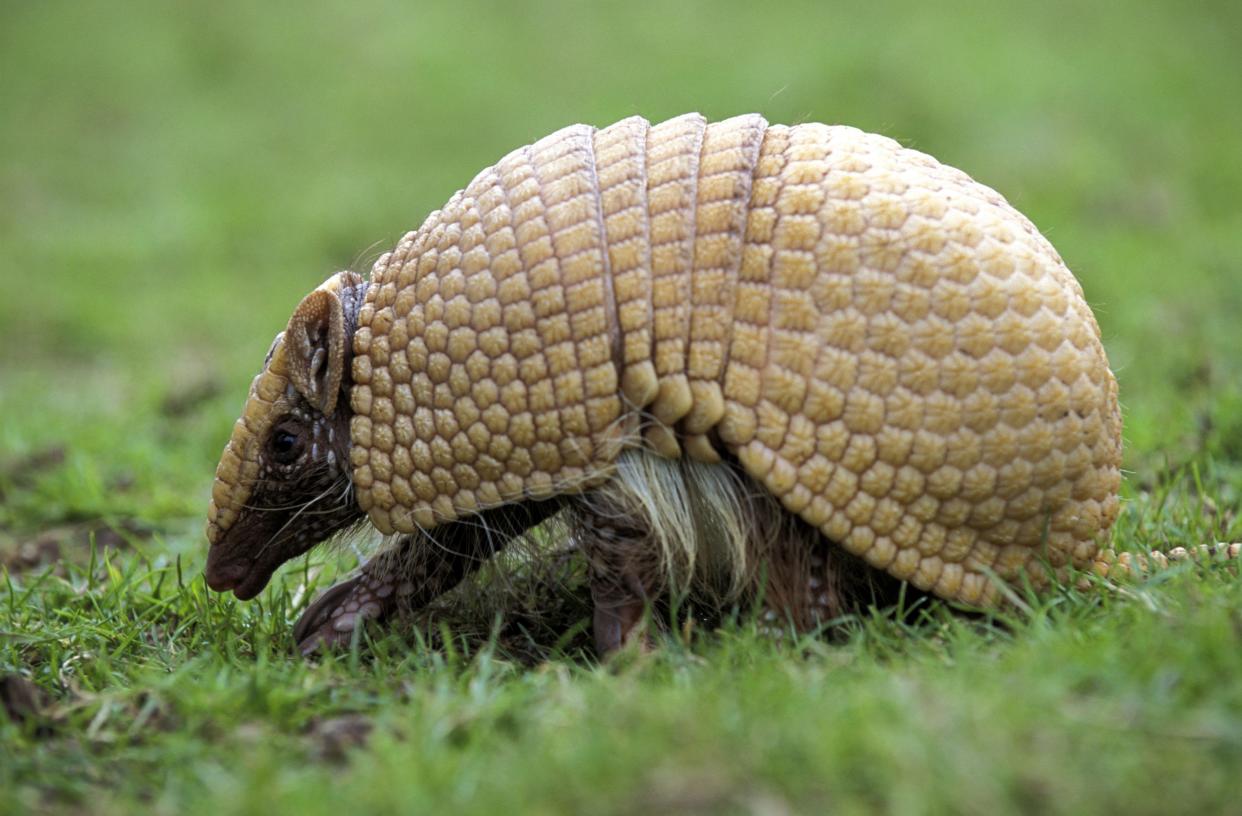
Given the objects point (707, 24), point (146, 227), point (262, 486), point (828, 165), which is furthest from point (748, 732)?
point (707, 24)

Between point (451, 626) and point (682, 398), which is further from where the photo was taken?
point (451, 626)

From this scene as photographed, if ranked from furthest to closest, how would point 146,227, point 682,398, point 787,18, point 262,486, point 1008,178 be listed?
point 787,18, point 146,227, point 1008,178, point 262,486, point 682,398

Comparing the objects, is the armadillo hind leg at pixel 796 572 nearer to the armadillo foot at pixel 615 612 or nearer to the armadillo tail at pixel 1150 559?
the armadillo foot at pixel 615 612

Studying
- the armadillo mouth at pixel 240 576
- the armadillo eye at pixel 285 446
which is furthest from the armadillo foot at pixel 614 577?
the armadillo mouth at pixel 240 576

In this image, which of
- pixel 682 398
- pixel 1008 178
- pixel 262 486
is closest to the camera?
pixel 682 398

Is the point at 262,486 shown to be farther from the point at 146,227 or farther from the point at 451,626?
the point at 146,227

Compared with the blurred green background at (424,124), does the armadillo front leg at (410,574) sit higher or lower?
lower

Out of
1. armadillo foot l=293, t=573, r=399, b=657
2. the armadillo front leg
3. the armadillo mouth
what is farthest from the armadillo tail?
the armadillo mouth
